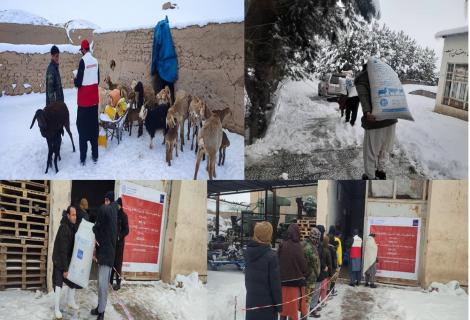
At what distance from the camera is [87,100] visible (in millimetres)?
3998

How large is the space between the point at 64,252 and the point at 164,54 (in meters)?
1.50

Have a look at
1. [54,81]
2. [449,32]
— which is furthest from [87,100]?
[449,32]

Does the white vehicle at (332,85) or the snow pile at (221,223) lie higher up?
the white vehicle at (332,85)

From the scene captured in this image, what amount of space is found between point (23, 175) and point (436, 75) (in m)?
2.94

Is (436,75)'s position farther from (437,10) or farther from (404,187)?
(404,187)

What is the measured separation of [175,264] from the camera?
13.1 ft

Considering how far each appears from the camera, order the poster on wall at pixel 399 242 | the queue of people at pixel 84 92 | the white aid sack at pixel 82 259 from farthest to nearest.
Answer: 1. the poster on wall at pixel 399 242
2. the queue of people at pixel 84 92
3. the white aid sack at pixel 82 259

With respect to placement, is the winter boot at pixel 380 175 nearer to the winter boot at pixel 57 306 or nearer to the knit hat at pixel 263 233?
the knit hat at pixel 263 233

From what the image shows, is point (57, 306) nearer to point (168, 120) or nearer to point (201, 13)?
point (168, 120)

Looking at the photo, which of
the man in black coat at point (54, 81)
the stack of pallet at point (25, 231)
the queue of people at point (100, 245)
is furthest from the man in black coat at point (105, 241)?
the man in black coat at point (54, 81)

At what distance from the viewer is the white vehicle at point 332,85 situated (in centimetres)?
406

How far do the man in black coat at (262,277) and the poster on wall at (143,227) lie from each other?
0.65 m

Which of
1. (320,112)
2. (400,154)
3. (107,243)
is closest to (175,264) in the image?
(107,243)

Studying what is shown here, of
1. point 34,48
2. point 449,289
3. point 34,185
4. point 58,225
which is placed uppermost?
point 34,48
